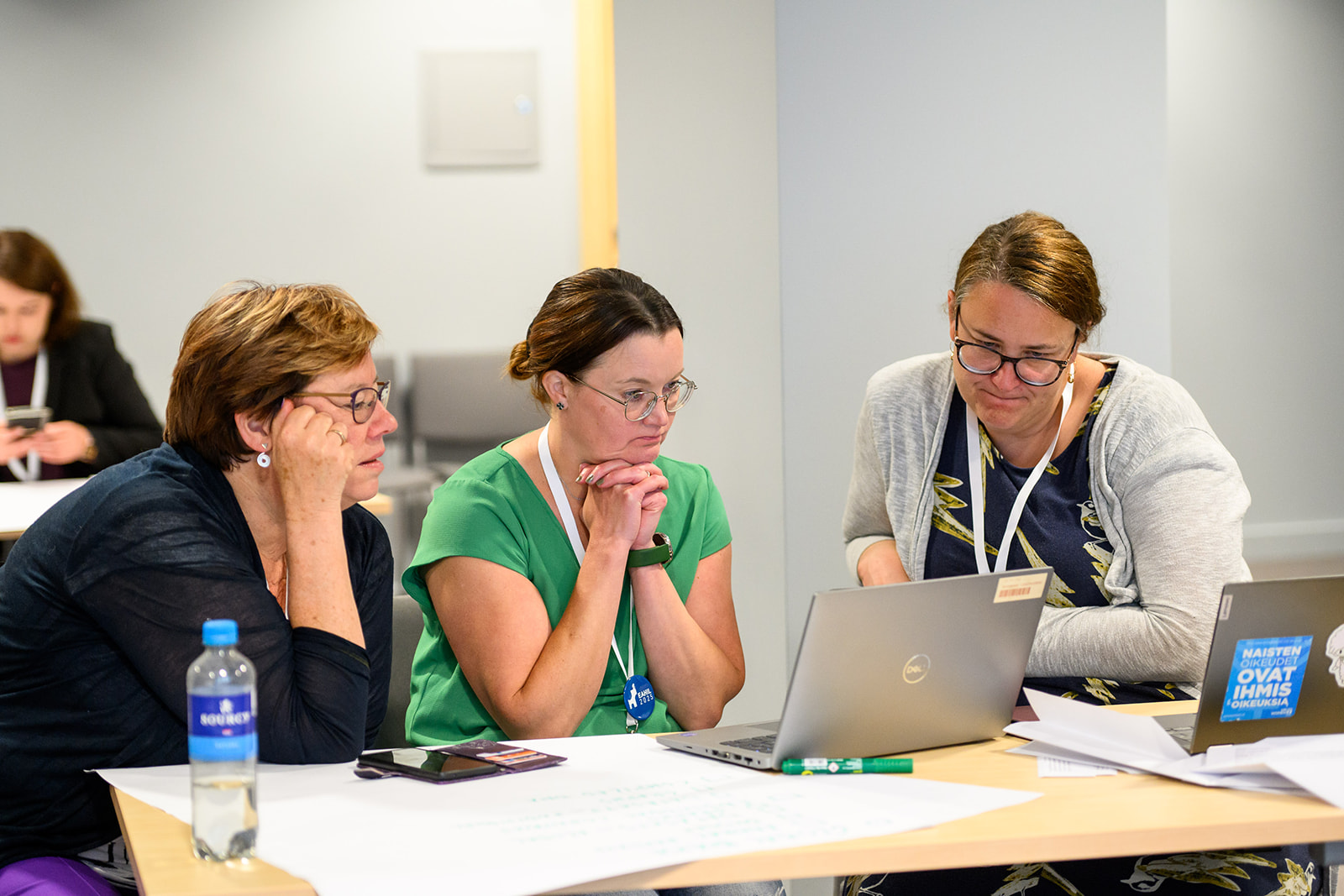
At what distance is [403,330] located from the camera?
3.62 metres

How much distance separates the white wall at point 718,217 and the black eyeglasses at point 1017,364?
960 mm

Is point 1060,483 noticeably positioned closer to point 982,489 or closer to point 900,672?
point 982,489

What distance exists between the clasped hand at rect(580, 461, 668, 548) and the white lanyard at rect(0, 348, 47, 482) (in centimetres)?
223

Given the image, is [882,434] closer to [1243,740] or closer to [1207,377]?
[1243,740]

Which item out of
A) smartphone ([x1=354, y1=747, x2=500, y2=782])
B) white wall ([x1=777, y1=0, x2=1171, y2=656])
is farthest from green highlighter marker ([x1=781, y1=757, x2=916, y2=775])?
white wall ([x1=777, y1=0, x2=1171, y2=656])

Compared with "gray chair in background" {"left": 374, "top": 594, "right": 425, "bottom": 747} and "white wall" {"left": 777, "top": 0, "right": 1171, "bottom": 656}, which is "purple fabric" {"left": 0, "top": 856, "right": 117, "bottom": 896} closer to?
"gray chair in background" {"left": 374, "top": 594, "right": 425, "bottom": 747}

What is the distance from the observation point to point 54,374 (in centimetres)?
348

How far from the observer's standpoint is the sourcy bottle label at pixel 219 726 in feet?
3.55

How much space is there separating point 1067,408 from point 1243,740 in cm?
71

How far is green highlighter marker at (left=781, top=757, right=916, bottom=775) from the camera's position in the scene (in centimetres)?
133

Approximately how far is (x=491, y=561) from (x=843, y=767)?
0.67 meters

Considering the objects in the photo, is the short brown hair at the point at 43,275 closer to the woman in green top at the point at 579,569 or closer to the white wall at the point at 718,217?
the white wall at the point at 718,217

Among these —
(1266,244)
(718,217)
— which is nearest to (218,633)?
(718,217)

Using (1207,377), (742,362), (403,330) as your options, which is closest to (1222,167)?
(1207,377)
